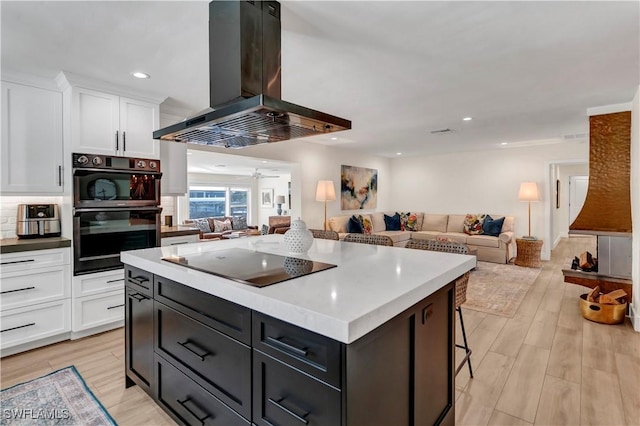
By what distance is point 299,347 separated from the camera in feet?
3.66

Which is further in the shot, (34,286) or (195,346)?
(34,286)

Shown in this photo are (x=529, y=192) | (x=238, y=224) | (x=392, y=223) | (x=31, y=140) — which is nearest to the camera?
(x=31, y=140)

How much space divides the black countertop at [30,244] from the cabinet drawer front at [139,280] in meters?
1.31

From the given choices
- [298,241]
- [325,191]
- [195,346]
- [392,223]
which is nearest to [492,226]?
[392,223]

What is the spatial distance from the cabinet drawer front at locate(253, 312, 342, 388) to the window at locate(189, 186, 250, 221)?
1027 cm

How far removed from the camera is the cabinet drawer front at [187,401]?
57.2 inches

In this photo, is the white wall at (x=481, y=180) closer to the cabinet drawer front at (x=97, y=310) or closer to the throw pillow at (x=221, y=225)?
the throw pillow at (x=221, y=225)

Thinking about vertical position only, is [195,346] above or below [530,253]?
above

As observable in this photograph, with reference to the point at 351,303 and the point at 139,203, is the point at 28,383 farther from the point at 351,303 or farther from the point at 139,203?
the point at 351,303

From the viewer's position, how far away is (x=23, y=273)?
2.73 m

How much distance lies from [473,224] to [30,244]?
6965mm

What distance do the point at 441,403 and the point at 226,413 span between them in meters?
1.07

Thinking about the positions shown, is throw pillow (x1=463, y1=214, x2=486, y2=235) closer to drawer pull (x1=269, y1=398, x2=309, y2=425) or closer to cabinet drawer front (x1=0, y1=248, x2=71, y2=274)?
drawer pull (x1=269, y1=398, x2=309, y2=425)

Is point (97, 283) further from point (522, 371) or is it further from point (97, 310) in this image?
point (522, 371)
